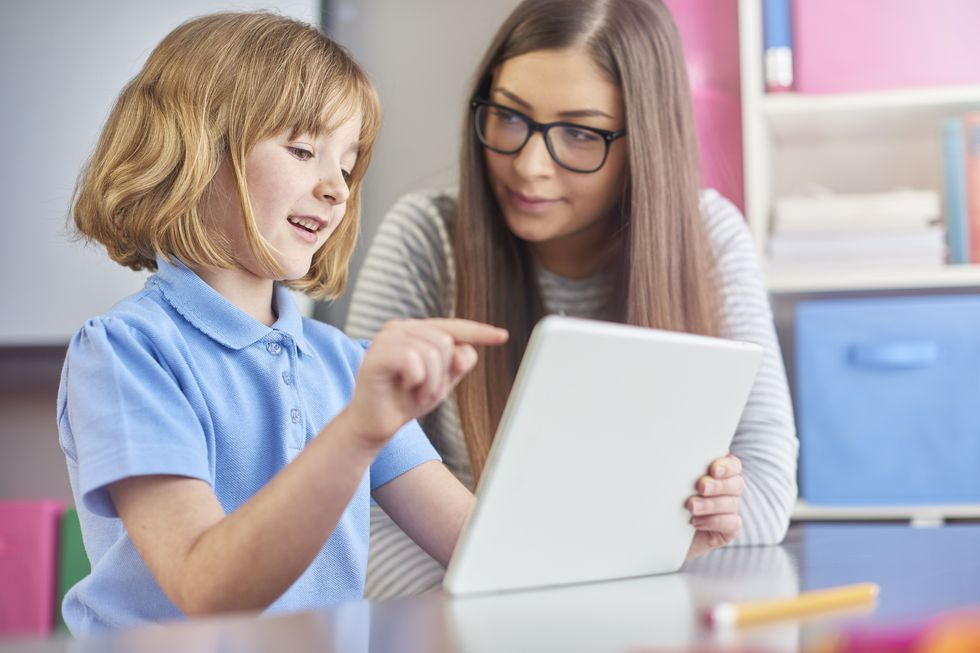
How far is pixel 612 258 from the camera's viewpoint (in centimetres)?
156

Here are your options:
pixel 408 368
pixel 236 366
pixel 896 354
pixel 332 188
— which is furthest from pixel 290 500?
pixel 896 354

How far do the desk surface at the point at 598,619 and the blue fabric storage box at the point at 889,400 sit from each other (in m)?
1.06

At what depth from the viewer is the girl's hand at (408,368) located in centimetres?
64

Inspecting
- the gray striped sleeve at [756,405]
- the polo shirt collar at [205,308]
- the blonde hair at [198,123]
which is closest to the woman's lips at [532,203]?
the gray striped sleeve at [756,405]

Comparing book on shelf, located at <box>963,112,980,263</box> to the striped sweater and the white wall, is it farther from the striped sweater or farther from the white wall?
the white wall

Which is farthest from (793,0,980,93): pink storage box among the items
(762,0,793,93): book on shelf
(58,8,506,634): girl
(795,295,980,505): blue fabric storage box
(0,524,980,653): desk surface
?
(0,524,980,653): desk surface

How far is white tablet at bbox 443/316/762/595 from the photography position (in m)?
0.63

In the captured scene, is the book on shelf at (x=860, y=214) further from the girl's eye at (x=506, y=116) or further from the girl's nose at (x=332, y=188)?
the girl's nose at (x=332, y=188)

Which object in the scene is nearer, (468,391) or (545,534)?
(545,534)

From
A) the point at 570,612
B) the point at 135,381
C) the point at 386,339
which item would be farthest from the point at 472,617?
the point at 135,381

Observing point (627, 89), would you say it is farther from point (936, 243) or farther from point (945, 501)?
point (945, 501)

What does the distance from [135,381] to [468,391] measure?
63cm

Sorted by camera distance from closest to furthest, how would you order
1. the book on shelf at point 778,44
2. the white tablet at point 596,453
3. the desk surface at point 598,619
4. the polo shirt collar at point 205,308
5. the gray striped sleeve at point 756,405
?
the desk surface at point 598,619 < the white tablet at point 596,453 < the polo shirt collar at point 205,308 < the gray striped sleeve at point 756,405 < the book on shelf at point 778,44

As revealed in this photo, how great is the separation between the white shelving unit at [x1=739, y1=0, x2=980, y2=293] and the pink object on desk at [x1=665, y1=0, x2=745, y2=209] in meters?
0.07
